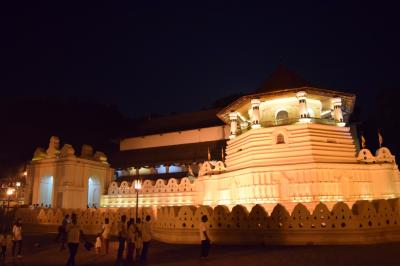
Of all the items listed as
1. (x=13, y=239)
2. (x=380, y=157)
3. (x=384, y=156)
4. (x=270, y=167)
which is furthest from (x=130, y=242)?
(x=384, y=156)

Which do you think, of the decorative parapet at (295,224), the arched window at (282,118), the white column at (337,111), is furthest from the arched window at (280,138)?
the decorative parapet at (295,224)

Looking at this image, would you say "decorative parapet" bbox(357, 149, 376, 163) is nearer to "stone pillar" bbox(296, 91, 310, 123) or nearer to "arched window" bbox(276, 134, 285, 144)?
"stone pillar" bbox(296, 91, 310, 123)

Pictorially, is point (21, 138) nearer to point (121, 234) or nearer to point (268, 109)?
point (268, 109)

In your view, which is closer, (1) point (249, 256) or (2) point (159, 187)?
(1) point (249, 256)

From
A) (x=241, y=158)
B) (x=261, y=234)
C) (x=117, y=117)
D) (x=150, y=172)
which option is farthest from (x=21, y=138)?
(x=261, y=234)

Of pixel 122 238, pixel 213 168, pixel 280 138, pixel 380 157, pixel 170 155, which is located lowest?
pixel 122 238

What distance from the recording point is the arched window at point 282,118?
24484 millimetres

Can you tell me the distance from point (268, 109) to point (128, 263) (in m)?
17.6

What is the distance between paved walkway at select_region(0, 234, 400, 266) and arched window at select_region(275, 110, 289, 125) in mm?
12090

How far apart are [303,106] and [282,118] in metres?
2.17

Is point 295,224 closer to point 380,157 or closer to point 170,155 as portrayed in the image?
point 380,157

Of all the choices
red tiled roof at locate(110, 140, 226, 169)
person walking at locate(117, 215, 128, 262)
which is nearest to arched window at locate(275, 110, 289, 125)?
red tiled roof at locate(110, 140, 226, 169)

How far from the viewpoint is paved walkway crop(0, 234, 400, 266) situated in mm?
10719

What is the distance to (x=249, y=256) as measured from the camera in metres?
12.1
